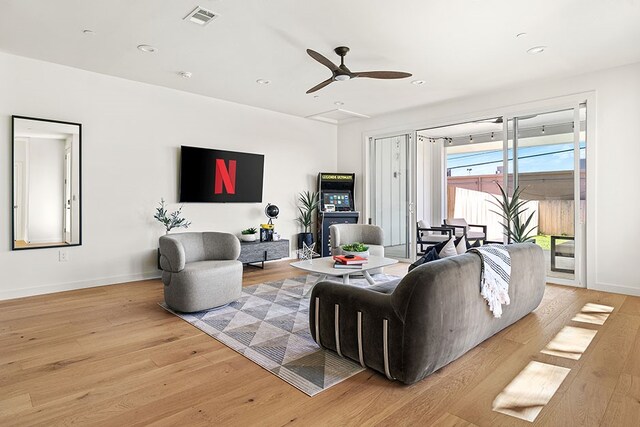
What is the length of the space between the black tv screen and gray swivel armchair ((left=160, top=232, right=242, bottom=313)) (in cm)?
160

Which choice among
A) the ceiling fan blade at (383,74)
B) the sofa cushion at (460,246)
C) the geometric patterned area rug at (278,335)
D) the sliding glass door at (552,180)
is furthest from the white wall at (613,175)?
the geometric patterned area rug at (278,335)

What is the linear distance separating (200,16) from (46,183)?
2.84 metres

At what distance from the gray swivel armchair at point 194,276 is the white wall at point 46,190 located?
1.69 m

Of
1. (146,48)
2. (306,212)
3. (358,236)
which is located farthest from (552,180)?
(146,48)

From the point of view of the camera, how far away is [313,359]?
251 centimetres

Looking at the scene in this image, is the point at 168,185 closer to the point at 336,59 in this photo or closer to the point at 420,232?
the point at 336,59

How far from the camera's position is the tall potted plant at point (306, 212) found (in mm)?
6730

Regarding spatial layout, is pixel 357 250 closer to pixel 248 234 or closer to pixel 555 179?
pixel 248 234

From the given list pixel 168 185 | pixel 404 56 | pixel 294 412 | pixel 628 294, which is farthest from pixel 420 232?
pixel 294 412

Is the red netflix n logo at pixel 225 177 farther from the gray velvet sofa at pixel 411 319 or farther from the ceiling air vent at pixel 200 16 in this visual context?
the gray velvet sofa at pixel 411 319

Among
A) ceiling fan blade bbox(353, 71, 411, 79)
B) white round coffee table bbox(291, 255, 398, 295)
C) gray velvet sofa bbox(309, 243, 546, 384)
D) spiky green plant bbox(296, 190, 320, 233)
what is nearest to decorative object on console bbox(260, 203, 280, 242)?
spiky green plant bbox(296, 190, 320, 233)

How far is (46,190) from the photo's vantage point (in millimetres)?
4301

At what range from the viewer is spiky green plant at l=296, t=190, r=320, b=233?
6844mm

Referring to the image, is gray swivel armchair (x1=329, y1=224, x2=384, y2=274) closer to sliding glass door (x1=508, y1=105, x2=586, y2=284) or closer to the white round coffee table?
the white round coffee table
